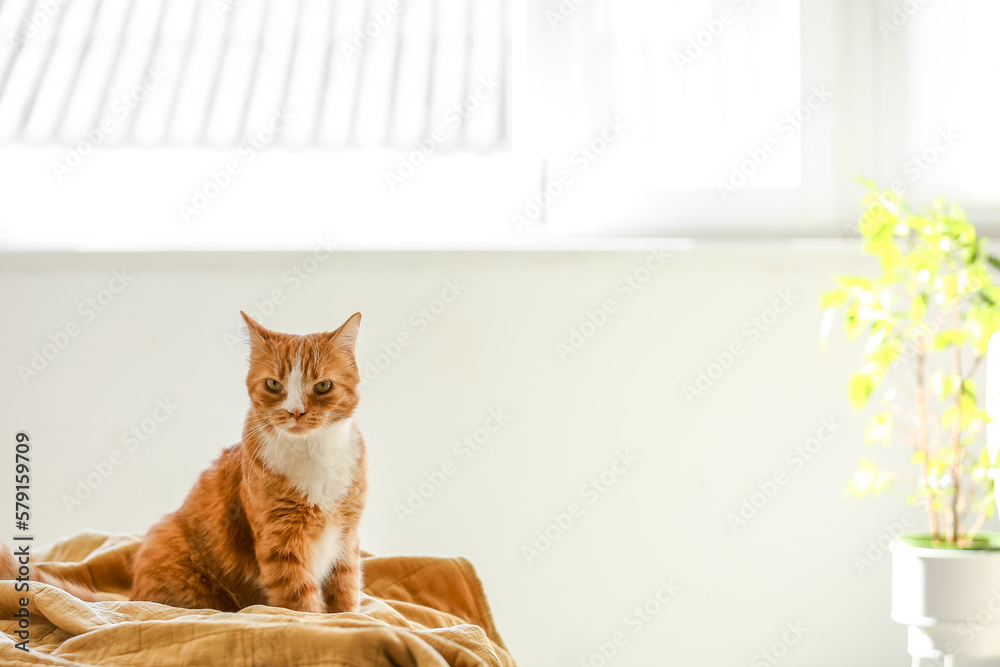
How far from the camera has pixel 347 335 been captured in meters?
1.15

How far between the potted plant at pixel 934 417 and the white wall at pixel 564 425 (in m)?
0.15

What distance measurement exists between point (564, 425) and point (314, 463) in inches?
26.3

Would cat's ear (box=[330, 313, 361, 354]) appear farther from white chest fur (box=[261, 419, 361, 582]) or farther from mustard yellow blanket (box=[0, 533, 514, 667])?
mustard yellow blanket (box=[0, 533, 514, 667])

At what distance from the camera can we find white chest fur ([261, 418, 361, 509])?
42.3 inches

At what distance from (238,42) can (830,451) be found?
1510 millimetres

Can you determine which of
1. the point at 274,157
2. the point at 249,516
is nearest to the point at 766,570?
the point at 249,516

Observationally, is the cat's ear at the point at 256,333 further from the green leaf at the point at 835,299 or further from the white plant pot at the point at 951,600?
the white plant pot at the point at 951,600

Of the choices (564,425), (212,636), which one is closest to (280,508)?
(212,636)

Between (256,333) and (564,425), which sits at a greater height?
(256,333)

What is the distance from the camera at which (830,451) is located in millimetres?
1660

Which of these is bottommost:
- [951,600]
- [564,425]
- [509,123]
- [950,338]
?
[951,600]

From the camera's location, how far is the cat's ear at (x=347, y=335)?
3.72 feet

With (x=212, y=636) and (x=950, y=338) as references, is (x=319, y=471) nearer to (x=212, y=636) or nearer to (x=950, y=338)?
(x=212, y=636)

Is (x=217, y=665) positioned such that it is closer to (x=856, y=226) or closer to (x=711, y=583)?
(x=711, y=583)
